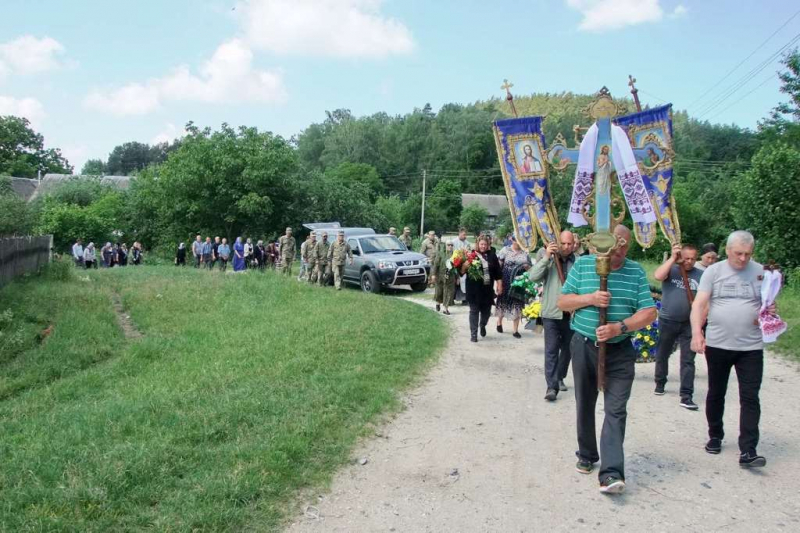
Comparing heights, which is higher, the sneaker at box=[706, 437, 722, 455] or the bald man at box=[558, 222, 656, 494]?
the bald man at box=[558, 222, 656, 494]

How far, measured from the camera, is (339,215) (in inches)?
1644

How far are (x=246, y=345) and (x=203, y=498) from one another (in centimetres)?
547

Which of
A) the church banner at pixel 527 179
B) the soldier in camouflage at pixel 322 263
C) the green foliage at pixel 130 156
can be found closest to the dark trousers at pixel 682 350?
the church banner at pixel 527 179

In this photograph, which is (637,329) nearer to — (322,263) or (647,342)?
(647,342)

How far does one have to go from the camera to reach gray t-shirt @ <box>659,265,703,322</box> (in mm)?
7219

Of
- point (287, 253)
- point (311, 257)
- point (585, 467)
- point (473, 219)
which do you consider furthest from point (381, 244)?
point (473, 219)

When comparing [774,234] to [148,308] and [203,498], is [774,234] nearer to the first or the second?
[148,308]

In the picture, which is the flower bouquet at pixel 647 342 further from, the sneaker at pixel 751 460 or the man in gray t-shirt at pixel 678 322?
the sneaker at pixel 751 460

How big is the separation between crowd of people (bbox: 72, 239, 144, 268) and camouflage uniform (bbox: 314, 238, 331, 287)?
15204mm

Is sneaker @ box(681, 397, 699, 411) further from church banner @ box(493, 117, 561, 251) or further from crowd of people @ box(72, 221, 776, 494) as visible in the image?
church banner @ box(493, 117, 561, 251)

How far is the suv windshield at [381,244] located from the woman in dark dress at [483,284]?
327 inches

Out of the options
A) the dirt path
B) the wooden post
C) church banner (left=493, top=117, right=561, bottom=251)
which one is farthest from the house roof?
the wooden post

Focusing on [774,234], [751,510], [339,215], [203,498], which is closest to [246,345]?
[203,498]

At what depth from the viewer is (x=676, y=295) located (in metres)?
7.28
